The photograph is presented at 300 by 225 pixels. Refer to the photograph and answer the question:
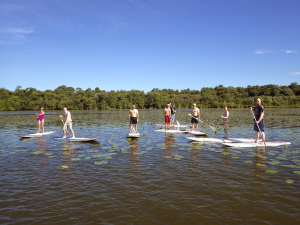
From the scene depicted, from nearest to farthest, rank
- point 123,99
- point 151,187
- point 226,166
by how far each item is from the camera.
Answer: point 151,187 → point 226,166 → point 123,99

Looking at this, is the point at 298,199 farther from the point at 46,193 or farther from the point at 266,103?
the point at 266,103

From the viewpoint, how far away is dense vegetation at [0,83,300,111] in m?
104

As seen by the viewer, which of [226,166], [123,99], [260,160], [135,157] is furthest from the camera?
[123,99]

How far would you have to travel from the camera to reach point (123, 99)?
414 ft

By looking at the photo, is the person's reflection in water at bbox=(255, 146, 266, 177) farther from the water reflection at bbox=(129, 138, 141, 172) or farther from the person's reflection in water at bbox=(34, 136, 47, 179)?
the person's reflection in water at bbox=(34, 136, 47, 179)

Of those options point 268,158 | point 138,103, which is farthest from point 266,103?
point 268,158

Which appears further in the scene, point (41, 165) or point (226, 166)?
point (41, 165)

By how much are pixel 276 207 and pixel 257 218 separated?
924 millimetres

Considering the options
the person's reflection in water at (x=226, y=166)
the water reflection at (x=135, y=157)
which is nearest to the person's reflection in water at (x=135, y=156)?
the water reflection at (x=135, y=157)

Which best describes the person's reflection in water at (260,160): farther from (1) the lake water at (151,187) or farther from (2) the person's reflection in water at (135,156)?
(2) the person's reflection in water at (135,156)

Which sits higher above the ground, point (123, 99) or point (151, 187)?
point (123, 99)

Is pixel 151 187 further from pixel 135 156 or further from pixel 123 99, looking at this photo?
pixel 123 99

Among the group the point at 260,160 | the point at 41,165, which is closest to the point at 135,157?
the point at 41,165

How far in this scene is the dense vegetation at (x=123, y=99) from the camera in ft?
340
